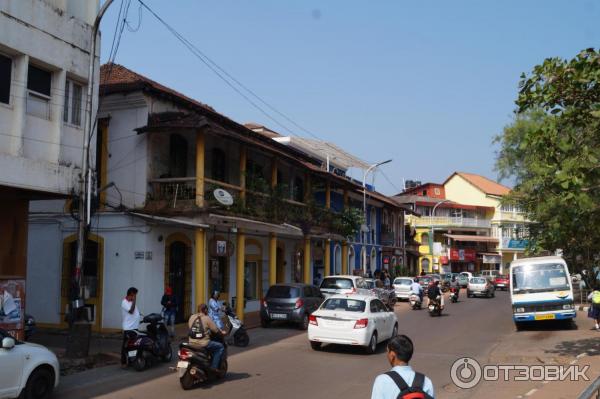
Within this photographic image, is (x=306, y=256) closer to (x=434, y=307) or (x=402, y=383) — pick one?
(x=434, y=307)

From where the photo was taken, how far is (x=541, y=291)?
19.5 metres

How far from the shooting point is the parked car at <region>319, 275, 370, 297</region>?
974 inches

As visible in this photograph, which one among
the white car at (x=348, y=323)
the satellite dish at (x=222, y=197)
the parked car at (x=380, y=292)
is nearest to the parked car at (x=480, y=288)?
the parked car at (x=380, y=292)

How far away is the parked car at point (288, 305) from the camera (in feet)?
65.6

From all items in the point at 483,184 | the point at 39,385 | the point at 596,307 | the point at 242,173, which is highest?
the point at 483,184

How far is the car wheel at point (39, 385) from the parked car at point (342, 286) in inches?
623

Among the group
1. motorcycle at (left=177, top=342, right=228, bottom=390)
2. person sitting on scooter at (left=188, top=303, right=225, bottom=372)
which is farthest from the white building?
motorcycle at (left=177, top=342, right=228, bottom=390)

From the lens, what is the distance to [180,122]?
18.5m

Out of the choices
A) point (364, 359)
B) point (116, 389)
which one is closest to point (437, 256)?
point (364, 359)

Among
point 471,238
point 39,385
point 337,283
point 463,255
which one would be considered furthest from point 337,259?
point 463,255

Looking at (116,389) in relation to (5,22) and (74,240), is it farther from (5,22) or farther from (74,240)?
(74,240)

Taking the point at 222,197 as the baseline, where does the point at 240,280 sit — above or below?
below

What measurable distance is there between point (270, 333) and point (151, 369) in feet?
23.0

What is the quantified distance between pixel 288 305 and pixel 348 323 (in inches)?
222
